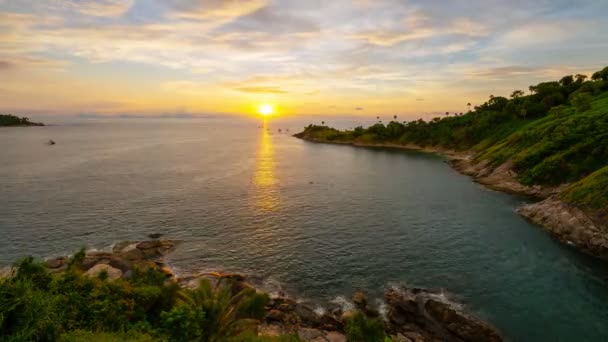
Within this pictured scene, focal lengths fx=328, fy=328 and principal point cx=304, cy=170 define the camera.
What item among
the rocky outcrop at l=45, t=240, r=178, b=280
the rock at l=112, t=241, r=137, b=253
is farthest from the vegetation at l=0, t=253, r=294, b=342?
the rock at l=112, t=241, r=137, b=253

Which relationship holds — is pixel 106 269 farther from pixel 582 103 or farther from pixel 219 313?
pixel 582 103

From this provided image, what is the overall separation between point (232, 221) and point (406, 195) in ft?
145

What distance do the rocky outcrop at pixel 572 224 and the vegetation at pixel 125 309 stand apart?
4821 centimetres

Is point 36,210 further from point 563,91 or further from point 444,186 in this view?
point 563,91

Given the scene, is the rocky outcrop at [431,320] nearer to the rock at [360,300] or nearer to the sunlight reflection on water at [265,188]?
the rock at [360,300]

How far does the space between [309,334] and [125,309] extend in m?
16.0

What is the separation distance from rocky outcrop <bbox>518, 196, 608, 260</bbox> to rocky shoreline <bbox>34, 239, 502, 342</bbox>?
2833 centimetres

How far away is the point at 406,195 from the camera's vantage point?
82062 mm

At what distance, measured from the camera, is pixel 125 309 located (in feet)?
84.3

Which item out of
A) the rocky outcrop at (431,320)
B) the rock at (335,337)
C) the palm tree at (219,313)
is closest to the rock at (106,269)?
the palm tree at (219,313)

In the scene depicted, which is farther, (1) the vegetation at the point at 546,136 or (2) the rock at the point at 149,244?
(1) the vegetation at the point at 546,136

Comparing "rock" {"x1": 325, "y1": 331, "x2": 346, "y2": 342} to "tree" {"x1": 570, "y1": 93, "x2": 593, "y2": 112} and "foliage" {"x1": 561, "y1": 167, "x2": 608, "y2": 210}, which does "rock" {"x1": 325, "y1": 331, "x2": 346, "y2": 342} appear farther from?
"tree" {"x1": 570, "y1": 93, "x2": 593, "y2": 112}

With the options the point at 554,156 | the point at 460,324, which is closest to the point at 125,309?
the point at 460,324

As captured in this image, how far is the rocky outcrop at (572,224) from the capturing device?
4747 centimetres
